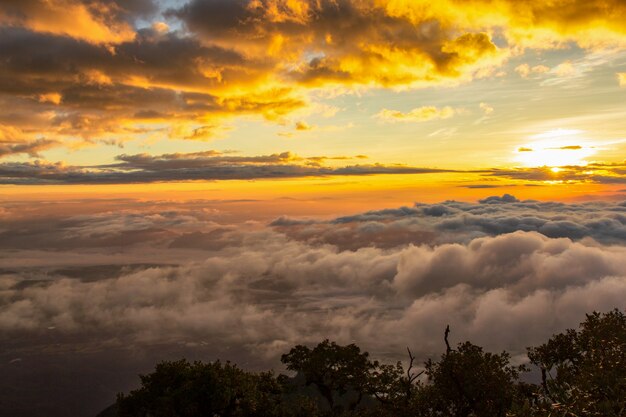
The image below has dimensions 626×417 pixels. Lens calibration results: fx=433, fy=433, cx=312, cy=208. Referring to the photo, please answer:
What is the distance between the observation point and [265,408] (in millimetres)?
35344

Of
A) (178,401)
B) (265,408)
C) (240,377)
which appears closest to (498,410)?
(265,408)

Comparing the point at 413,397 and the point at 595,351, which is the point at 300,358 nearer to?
the point at 413,397

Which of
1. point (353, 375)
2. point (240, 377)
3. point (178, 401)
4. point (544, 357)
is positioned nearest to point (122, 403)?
point (178, 401)

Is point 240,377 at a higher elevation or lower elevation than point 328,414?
higher

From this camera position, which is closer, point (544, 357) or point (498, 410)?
point (498, 410)

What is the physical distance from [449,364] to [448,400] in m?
2.99

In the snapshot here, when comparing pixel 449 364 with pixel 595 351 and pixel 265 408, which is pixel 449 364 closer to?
pixel 595 351

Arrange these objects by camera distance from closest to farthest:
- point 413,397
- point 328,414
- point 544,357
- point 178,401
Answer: point 178,401 < point 413,397 < point 328,414 < point 544,357

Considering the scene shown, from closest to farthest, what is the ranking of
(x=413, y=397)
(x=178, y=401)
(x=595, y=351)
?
(x=595, y=351)
(x=178, y=401)
(x=413, y=397)

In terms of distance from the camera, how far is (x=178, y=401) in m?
34.3

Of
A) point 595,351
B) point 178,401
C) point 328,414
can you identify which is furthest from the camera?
point 328,414

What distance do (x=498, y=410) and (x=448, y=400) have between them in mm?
3745

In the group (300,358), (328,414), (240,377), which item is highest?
(240,377)

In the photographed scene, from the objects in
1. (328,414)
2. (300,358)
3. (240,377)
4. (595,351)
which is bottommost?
(328,414)
